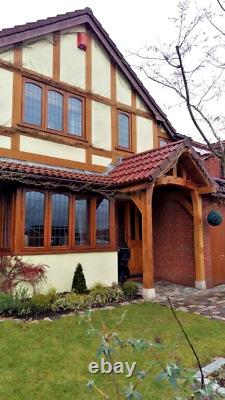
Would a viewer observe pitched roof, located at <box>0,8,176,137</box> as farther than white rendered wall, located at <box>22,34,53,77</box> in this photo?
No

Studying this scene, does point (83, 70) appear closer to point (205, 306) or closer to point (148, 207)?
point (148, 207)

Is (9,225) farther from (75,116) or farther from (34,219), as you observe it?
(75,116)

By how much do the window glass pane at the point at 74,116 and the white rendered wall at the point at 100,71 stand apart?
3.03 ft

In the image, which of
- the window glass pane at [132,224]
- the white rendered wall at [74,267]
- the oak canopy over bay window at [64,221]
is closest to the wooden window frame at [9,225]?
the oak canopy over bay window at [64,221]

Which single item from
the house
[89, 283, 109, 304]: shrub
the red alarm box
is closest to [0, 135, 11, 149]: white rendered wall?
the house

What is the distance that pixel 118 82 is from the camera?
1233 centimetres

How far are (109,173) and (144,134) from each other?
113 inches

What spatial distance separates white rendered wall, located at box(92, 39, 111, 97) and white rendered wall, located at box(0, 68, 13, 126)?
3167mm

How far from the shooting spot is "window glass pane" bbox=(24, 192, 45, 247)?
8633 mm

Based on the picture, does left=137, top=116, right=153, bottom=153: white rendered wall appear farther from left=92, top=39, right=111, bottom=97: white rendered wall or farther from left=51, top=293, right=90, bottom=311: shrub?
left=51, top=293, right=90, bottom=311: shrub

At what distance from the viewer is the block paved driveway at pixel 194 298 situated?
25.9 feet

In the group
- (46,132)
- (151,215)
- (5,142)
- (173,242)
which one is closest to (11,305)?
(5,142)

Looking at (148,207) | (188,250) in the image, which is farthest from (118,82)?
(188,250)

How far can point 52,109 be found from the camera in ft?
33.6
